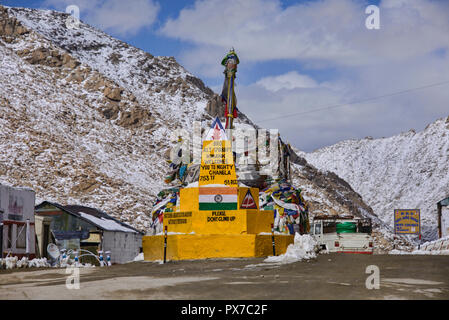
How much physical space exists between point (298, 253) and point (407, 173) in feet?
546

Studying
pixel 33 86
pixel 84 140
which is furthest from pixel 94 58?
pixel 84 140

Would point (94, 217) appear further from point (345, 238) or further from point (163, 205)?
point (345, 238)

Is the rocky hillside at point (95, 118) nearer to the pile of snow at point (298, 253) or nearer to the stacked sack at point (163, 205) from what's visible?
the stacked sack at point (163, 205)

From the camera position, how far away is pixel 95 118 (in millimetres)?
90188

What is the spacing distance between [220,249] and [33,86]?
247 ft

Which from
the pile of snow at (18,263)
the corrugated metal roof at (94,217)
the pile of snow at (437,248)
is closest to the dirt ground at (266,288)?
the pile of snow at (18,263)

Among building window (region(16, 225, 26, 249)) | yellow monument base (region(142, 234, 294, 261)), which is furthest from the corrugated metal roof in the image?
yellow monument base (region(142, 234, 294, 261))

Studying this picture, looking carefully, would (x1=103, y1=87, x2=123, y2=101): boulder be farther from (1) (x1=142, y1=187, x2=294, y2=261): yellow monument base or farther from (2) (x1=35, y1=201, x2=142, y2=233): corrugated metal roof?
(1) (x1=142, y1=187, x2=294, y2=261): yellow monument base

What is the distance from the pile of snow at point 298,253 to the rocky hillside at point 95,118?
46053 millimetres

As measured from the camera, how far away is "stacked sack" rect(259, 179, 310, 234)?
3462 cm
